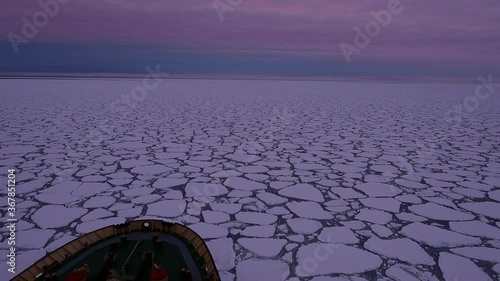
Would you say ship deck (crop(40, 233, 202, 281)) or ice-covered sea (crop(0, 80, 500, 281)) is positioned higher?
ship deck (crop(40, 233, 202, 281))

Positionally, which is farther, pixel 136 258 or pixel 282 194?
pixel 282 194

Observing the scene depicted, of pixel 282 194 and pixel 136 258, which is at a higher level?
pixel 136 258

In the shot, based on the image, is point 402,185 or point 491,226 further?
point 402,185

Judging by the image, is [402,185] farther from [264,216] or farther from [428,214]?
[264,216]

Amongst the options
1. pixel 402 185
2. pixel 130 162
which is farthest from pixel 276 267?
pixel 130 162

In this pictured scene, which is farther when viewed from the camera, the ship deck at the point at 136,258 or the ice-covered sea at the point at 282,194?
the ice-covered sea at the point at 282,194

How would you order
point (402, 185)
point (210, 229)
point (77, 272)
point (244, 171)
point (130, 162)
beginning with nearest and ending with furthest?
point (77, 272), point (210, 229), point (402, 185), point (244, 171), point (130, 162)

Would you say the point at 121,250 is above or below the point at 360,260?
above

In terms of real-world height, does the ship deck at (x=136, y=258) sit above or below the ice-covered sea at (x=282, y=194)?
above
